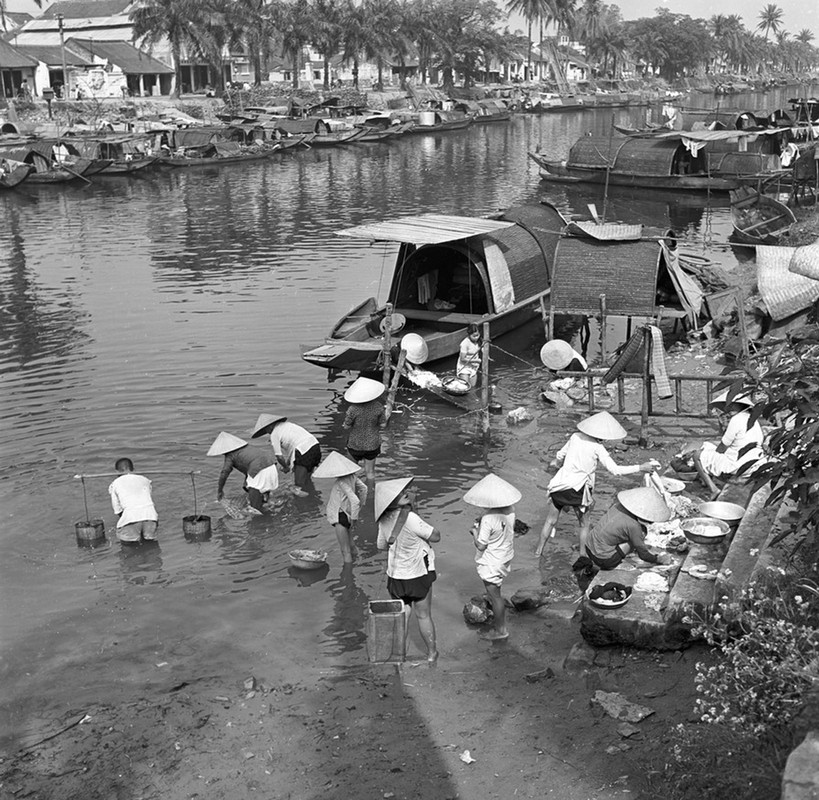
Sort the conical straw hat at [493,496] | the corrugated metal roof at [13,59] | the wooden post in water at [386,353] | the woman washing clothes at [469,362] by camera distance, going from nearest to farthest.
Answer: the conical straw hat at [493,496] < the wooden post in water at [386,353] < the woman washing clothes at [469,362] < the corrugated metal roof at [13,59]

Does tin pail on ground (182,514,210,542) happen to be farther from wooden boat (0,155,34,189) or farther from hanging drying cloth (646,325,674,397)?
wooden boat (0,155,34,189)

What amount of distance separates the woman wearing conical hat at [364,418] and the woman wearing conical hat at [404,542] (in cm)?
318

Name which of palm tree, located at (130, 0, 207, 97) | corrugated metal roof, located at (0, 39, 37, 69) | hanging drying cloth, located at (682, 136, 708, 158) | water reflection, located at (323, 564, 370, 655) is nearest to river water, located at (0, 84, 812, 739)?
water reflection, located at (323, 564, 370, 655)

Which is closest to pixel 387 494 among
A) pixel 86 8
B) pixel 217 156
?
pixel 217 156

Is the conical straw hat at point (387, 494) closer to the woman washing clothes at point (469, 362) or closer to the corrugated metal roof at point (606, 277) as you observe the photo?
the woman washing clothes at point (469, 362)

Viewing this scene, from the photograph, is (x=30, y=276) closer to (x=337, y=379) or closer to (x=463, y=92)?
(x=337, y=379)

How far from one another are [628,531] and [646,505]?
27 centimetres

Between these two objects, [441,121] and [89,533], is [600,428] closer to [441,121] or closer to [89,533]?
[89,533]

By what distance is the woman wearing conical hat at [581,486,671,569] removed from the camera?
8359 millimetres

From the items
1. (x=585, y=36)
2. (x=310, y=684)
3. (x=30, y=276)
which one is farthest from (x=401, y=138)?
(x=585, y=36)

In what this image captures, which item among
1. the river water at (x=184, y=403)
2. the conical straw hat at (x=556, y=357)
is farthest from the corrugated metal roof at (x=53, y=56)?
the conical straw hat at (x=556, y=357)

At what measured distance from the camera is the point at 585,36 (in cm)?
12131

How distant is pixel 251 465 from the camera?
10.7m

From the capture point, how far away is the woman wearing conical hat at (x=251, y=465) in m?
10.6
